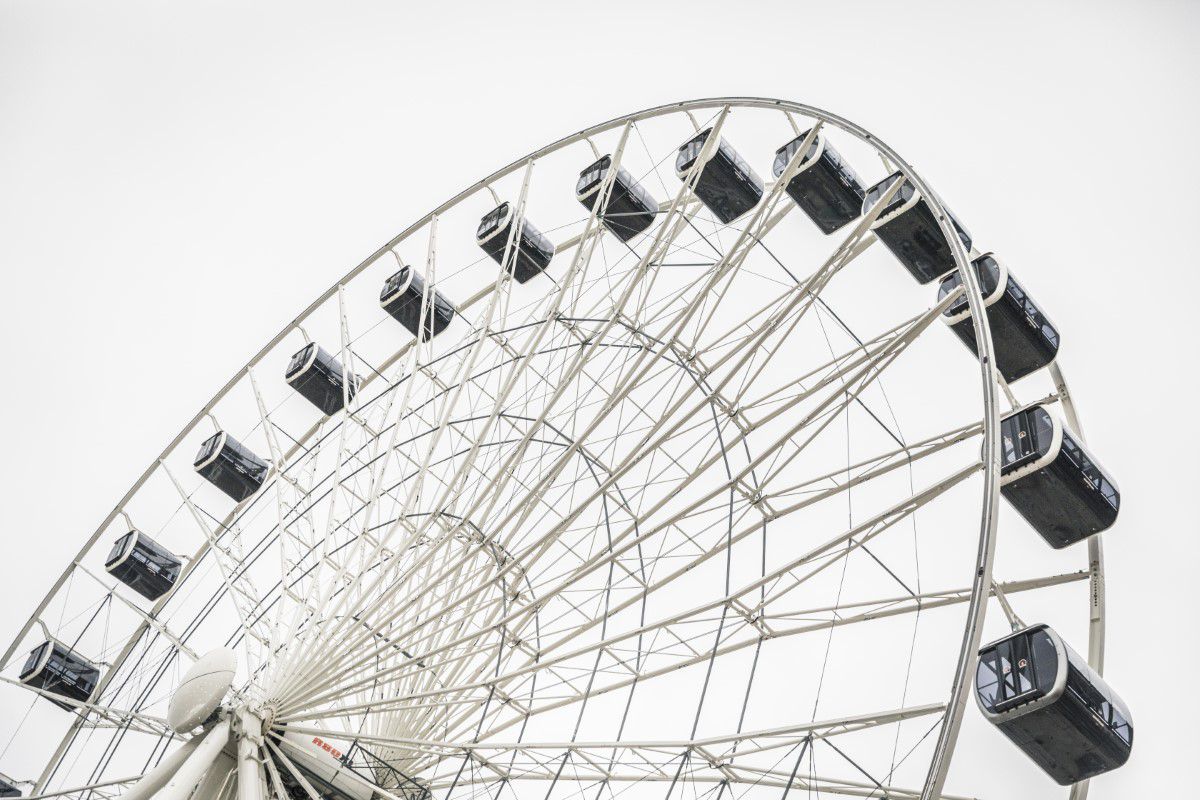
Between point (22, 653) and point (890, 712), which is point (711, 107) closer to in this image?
point (890, 712)

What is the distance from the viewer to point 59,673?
26859mm

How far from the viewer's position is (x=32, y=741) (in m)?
34.1

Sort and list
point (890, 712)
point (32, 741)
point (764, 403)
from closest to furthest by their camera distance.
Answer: point (890, 712)
point (764, 403)
point (32, 741)

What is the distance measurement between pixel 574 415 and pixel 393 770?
7.09 metres

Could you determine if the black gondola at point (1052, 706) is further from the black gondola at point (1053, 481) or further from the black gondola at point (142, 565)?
the black gondola at point (142, 565)

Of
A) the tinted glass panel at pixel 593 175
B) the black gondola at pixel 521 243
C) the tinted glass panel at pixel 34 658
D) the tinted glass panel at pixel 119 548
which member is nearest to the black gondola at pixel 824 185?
the tinted glass panel at pixel 593 175

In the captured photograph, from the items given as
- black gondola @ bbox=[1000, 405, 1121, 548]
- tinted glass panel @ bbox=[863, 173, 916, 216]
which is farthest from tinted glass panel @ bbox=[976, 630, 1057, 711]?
tinted glass panel @ bbox=[863, 173, 916, 216]

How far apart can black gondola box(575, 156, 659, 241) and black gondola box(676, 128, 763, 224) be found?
1.29 m

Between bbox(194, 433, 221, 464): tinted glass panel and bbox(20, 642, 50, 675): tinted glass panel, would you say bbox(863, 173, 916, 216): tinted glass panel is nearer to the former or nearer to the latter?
bbox(194, 433, 221, 464): tinted glass panel

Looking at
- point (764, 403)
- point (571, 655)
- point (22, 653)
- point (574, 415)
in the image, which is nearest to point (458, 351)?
point (574, 415)

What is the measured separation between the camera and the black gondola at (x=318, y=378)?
27.6 meters

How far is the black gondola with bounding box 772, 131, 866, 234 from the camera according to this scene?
70.9 feet

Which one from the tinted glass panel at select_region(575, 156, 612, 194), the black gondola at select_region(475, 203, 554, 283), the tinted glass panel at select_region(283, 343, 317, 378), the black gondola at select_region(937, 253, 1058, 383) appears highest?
the tinted glass panel at select_region(575, 156, 612, 194)

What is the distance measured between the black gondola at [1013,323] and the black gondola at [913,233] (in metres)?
0.72
